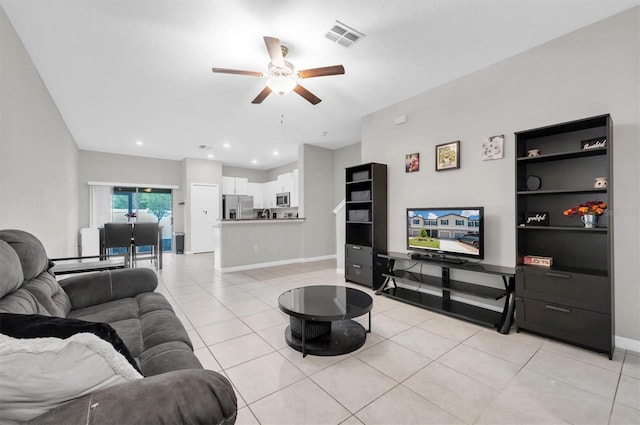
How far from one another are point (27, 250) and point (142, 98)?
285 centimetres

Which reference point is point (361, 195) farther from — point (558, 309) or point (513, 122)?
point (558, 309)

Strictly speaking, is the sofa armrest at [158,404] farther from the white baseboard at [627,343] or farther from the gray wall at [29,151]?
the white baseboard at [627,343]

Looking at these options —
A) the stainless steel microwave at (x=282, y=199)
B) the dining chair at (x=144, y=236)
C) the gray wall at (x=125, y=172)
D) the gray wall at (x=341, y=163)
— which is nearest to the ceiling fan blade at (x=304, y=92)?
the gray wall at (x=341, y=163)

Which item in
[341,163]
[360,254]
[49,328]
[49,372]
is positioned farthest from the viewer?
[341,163]

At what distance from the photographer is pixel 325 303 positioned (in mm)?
2311

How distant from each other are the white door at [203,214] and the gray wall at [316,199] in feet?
10.0

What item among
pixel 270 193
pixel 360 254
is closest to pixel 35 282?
pixel 360 254

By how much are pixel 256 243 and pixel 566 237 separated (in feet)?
15.5

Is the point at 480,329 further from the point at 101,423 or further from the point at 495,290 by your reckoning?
the point at 101,423

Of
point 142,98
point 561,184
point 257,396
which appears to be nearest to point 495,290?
point 561,184

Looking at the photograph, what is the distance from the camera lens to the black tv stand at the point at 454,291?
2.61 metres

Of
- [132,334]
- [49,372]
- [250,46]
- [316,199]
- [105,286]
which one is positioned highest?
[250,46]

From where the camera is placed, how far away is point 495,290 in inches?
112

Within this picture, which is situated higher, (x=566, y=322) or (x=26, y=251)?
(x=26, y=251)
